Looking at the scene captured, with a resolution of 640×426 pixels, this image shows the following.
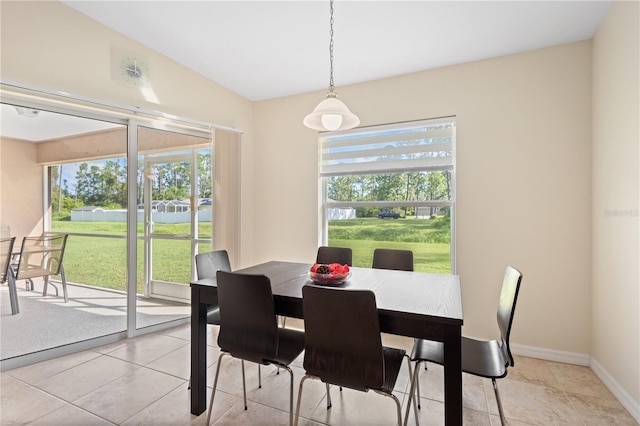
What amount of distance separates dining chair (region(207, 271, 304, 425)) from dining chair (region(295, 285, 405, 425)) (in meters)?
0.23

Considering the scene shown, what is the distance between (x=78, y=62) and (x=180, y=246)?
205 centimetres

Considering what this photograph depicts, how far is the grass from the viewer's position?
3.01 m

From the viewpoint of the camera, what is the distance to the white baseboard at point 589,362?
201cm

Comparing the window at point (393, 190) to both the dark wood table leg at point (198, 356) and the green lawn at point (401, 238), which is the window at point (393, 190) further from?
the dark wood table leg at point (198, 356)

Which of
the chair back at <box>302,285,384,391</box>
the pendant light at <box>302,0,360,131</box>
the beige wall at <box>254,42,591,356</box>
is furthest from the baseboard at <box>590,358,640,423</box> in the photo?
the pendant light at <box>302,0,360,131</box>

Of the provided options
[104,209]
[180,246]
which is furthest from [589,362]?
[104,209]

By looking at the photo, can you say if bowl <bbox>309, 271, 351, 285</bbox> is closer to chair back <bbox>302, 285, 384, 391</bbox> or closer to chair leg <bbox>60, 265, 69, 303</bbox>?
chair back <bbox>302, 285, 384, 391</bbox>

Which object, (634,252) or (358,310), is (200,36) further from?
(634,252)

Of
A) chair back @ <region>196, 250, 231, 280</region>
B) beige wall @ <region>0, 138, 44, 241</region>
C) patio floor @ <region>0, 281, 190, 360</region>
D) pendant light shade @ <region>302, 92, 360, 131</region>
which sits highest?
pendant light shade @ <region>302, 92, 360, 131</region>

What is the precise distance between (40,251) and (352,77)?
3436 mm

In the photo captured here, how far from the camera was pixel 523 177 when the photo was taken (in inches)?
112

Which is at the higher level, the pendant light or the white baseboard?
the pendant light

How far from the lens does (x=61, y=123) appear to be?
277cm

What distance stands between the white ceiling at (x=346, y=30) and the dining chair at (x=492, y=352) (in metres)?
1.96
